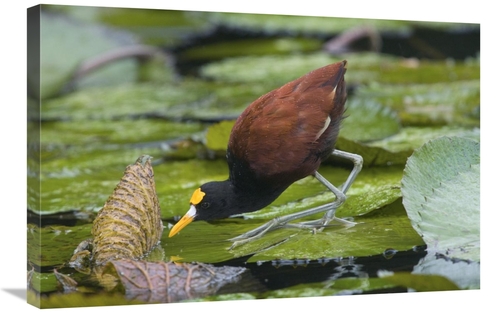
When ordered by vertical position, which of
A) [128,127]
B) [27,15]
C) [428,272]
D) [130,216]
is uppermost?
[27,15]

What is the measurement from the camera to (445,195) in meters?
5.49

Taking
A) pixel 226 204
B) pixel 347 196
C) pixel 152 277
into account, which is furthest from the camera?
pixel 347 196

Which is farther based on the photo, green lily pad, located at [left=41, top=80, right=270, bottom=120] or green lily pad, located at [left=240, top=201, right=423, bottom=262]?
green lily pad, located at [left=41, top=80, right=270, bottom=120]

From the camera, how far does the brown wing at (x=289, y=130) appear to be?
5137mm

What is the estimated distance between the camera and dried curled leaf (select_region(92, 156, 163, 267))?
4.94m

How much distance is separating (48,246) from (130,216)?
48 centimetres

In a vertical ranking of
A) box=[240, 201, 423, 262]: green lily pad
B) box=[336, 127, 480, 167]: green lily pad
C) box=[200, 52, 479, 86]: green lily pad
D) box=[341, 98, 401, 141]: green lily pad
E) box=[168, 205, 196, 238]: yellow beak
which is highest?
box=[200, 52, 479, 86]: green lily pad

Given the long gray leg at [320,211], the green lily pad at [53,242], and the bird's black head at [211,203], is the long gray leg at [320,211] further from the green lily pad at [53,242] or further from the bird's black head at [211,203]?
the green lily pad at [53,242]

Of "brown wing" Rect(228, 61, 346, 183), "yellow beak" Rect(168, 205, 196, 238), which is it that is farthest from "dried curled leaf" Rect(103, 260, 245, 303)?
"brown wing" Rect(228, 61, 346, 183)

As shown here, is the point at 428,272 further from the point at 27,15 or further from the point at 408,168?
the point at 27,15

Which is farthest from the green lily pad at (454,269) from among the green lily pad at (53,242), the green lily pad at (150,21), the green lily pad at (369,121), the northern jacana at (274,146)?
the green lily pad at (150,21)

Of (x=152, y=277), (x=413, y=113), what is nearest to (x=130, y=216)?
(x=152, y=277)

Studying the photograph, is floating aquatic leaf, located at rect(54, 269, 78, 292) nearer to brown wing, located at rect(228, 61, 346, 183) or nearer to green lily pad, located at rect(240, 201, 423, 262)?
green lily pad, located at rect(240, 201, 423, 262)

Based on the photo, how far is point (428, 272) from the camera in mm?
5355
